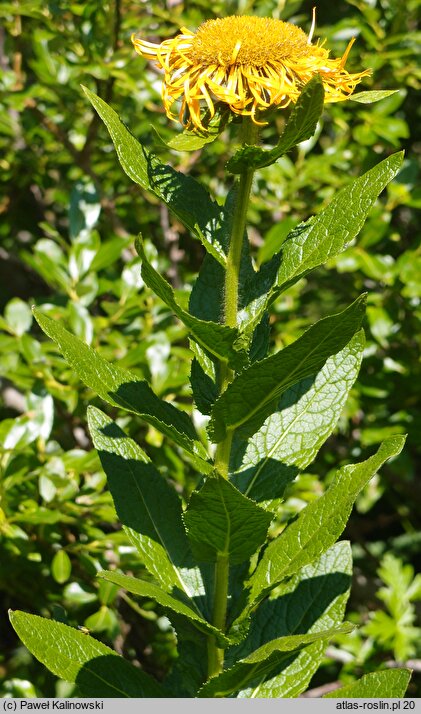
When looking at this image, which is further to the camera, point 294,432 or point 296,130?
point 294,432

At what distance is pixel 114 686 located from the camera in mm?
1205

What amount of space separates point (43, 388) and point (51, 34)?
93 centimetres

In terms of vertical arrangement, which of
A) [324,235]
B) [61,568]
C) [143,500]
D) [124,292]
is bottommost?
[61,568]

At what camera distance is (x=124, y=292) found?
2.05m

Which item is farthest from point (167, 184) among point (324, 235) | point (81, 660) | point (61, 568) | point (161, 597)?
point (61, 568)

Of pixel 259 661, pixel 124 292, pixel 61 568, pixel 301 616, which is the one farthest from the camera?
pixel 124 292

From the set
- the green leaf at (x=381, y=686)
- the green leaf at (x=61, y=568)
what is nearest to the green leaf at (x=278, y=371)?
the green leaf at (x=381, y=686)

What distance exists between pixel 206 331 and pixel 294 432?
1.06ft

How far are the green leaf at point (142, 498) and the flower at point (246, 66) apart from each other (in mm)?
480

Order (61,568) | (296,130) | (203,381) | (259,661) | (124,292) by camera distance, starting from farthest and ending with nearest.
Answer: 1. (124,292)
2. (61,568)
3. (203,381)
4. (259,661)
5. (296,130)

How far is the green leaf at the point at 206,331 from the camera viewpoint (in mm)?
961

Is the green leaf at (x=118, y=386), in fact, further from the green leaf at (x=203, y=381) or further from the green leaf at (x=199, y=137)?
the green leaf at (x=199, y=137)

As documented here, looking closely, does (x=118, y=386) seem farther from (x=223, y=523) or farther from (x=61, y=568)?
(x=61, y=568)

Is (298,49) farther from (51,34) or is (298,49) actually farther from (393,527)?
(393,527)
